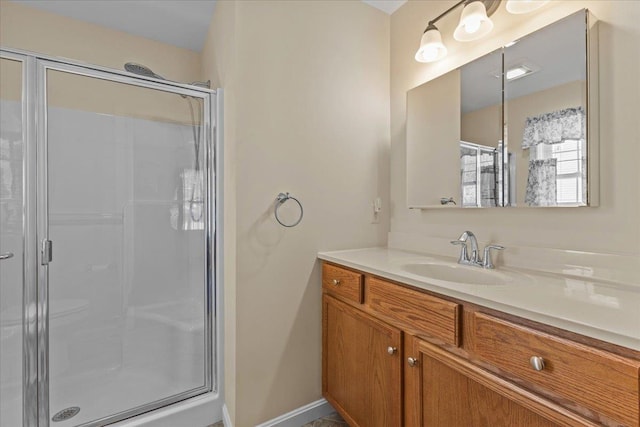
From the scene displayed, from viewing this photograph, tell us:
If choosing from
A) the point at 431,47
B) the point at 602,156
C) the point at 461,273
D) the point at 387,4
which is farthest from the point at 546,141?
the point at 387,4

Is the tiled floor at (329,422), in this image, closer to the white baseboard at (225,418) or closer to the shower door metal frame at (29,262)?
the white baseboard at (225,418)

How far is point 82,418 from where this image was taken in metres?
1.49

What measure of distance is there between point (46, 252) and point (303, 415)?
1.47 metres

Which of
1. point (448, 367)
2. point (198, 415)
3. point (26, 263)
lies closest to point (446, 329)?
point (448, 367)

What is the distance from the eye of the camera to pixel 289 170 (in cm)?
157

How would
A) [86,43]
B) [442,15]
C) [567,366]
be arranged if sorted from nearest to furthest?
[567,366], [442,15], [86,43]

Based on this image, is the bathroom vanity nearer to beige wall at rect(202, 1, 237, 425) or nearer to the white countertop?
the white countertop

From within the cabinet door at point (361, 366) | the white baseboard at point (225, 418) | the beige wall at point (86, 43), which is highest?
the beige wall at point (86, 43)

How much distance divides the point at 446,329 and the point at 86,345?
1784 mm

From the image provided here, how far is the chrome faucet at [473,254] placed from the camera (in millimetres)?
1331

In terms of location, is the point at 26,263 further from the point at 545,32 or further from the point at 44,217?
the point at 545,32

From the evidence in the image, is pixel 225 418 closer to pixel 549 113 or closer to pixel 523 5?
pixel 549 113

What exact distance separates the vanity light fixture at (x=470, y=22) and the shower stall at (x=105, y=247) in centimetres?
120

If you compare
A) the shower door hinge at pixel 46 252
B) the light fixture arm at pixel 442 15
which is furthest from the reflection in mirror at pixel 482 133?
the shower door hinge at pixel 46 252
